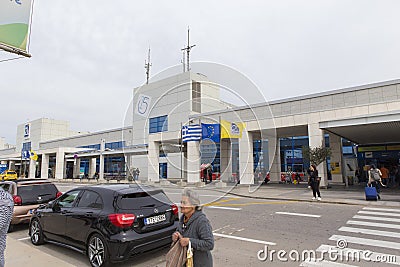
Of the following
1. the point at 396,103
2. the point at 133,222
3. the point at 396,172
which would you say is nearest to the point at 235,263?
the point at 133,222

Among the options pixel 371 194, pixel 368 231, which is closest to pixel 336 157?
pixel 371 194

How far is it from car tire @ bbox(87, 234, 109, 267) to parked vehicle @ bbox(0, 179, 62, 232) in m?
4.51

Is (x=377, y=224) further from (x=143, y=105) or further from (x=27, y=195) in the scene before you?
(x=27, y=195)

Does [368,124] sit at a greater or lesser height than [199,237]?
greater

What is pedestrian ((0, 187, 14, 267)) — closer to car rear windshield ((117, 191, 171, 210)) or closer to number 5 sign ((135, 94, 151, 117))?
car rear windshield ((117, 191, 171, 210))

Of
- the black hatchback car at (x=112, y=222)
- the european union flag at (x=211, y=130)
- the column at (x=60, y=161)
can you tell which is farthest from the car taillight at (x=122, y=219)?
the column at (x=60, y=161)

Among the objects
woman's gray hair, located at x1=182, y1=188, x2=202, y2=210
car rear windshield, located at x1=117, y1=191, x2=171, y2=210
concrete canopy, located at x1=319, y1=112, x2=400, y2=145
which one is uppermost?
concrete canopy, located at x1=319, y1=112, x2=400, y2=145

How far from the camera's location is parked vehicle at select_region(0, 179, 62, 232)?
8052 millimetres

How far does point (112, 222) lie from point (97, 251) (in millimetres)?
700

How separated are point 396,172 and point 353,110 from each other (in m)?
9.36

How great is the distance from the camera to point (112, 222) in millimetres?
4734

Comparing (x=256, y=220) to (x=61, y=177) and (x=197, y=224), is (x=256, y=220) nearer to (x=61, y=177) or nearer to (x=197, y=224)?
(x=197, y=224)

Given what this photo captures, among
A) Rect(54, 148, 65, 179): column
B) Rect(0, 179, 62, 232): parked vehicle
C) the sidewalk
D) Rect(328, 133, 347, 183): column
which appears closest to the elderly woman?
the sidewalk

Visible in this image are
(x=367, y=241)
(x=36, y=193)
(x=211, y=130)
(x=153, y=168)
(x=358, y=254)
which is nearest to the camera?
(x=358, y=254)
